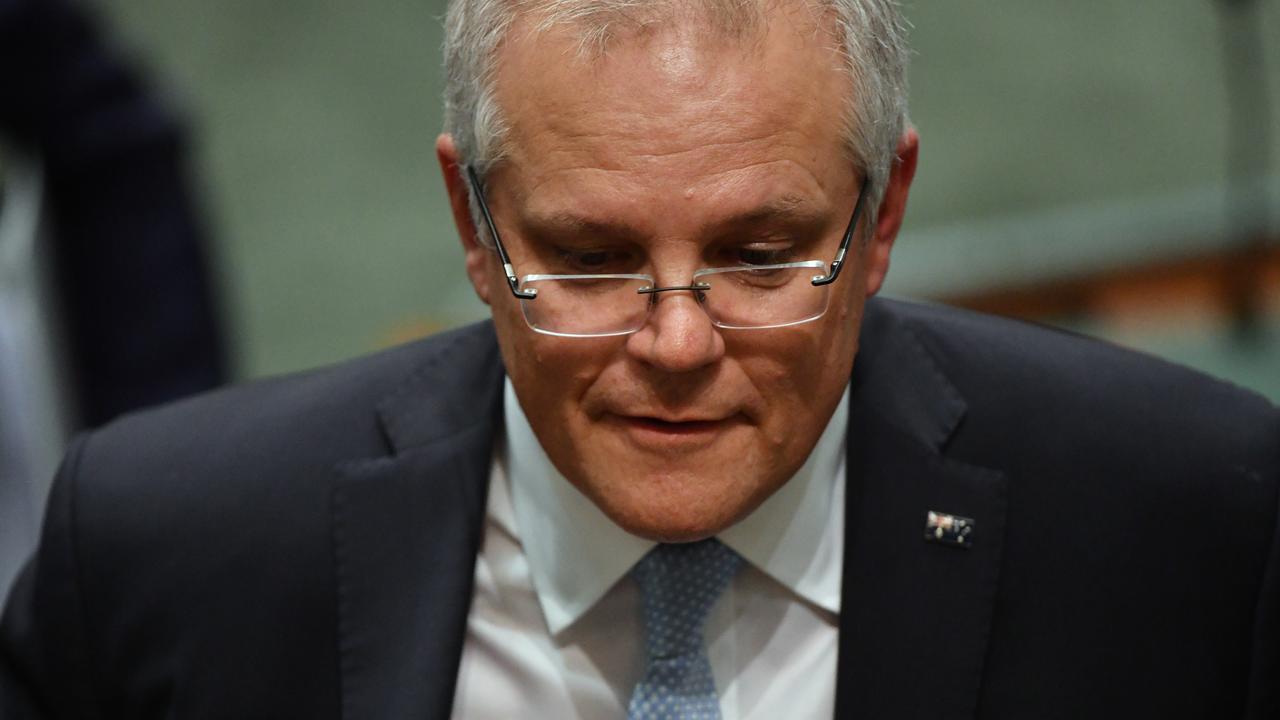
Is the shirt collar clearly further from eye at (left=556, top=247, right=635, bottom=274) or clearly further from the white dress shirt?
eye at (left=556, top=247, right=635, bottom=274)

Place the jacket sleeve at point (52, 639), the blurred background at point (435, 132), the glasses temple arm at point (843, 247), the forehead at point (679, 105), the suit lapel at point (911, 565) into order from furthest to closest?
the blurred background at point (435, 132) → the jacket sleeve at point (52, 639) → the suit lapel at point (911, 565) → the glasses temple arm at point (843, 247) → the forehead at point (679, 105)

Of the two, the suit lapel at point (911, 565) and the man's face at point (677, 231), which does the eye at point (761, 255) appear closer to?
the man's face at point (677, 231)

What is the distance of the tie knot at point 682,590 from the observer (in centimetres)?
220

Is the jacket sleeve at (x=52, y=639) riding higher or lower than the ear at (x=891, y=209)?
lower

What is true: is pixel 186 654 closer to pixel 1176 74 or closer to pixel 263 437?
pixel 263 437

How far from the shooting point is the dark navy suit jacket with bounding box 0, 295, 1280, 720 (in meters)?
2.18

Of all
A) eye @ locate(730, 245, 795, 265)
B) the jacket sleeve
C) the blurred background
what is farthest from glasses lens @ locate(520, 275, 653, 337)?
the blurred background

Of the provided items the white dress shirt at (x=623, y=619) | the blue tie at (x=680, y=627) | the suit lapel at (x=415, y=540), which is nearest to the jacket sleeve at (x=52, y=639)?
the suit lapel at (x=415, y=540)

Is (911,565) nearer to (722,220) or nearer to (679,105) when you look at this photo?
(722,220)

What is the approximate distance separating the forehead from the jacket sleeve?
35.4 inches

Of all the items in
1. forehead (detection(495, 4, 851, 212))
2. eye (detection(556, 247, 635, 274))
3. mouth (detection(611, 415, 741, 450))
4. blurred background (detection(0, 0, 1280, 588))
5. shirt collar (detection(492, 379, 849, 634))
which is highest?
blurred background (detection(0, 0, 1280, 588))

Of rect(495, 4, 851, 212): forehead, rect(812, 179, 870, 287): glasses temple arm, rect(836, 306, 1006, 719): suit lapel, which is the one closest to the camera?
rect(495, 4, 851, 212): forehead

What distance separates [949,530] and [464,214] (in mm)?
763

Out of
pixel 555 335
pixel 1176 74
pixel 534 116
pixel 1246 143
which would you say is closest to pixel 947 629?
pixel 555 335
